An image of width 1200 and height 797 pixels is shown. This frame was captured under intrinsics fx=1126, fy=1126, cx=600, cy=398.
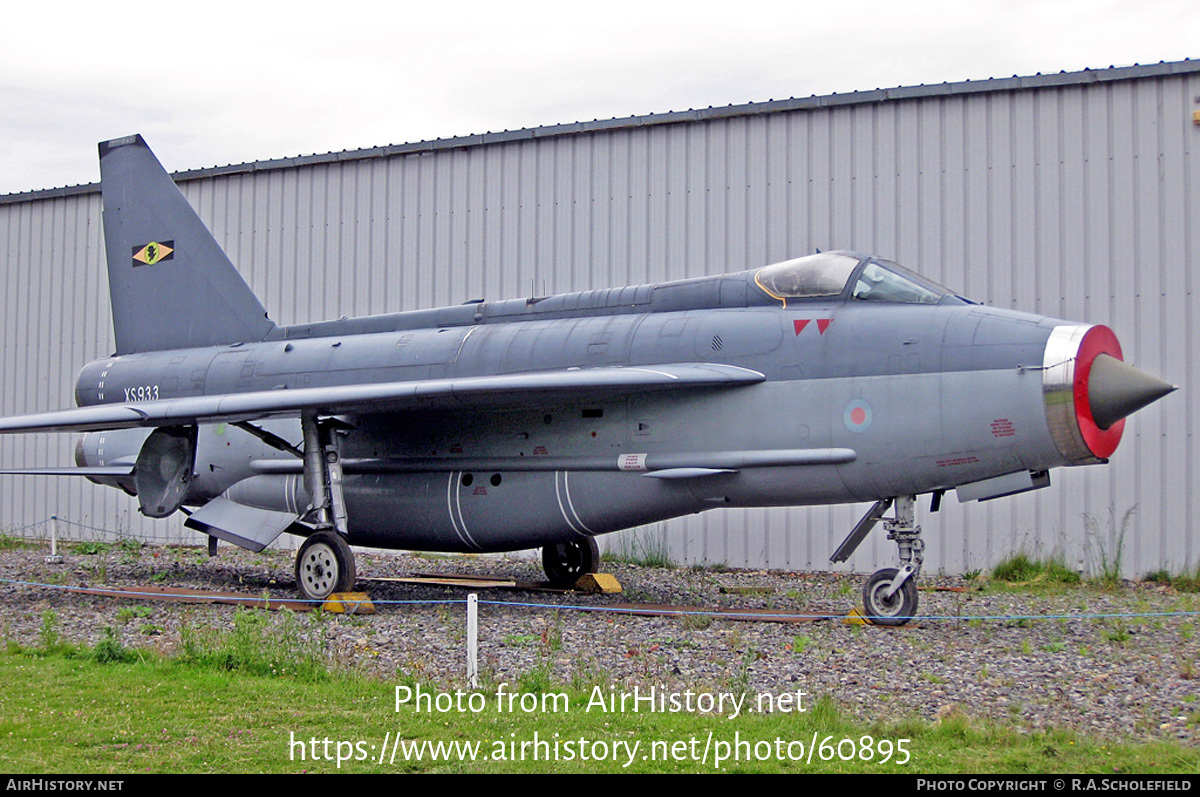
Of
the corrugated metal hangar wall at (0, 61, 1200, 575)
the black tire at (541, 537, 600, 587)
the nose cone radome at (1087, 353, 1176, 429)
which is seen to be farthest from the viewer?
the corrugated metal hangar wall at (0, 61, 1200, 575)

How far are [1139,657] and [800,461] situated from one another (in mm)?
2830

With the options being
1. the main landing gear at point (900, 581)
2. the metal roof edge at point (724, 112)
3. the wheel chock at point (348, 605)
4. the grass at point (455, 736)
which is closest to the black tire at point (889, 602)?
the main landing gear at point (900, 581)

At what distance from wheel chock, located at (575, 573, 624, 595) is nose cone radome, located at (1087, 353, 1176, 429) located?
5.49 meters

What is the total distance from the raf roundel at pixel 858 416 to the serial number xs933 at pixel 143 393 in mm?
8431

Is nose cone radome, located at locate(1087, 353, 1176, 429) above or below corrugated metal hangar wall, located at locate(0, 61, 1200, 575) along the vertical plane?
below

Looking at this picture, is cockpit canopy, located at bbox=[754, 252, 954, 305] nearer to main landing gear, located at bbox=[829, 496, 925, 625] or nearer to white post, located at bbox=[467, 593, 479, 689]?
main landing gear, located at bbox=[829, 496, 925, 625]

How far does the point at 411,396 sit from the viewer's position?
10148 millimetres

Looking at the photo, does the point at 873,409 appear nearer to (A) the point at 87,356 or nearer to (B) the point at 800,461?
(B) the point at 800,461

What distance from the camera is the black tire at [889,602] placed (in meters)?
9.03

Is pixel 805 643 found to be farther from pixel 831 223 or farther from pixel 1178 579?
pixel 831 223

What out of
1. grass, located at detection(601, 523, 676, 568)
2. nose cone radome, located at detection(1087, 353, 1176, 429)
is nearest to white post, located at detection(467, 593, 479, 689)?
nose cone radome, located at detection(1087, 353, 1176, 429)

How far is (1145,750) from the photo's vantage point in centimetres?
530

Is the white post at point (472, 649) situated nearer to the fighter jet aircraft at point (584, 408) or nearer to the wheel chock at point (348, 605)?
the fighter jet aircraft at point (584, 408)

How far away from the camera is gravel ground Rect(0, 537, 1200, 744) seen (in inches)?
259
